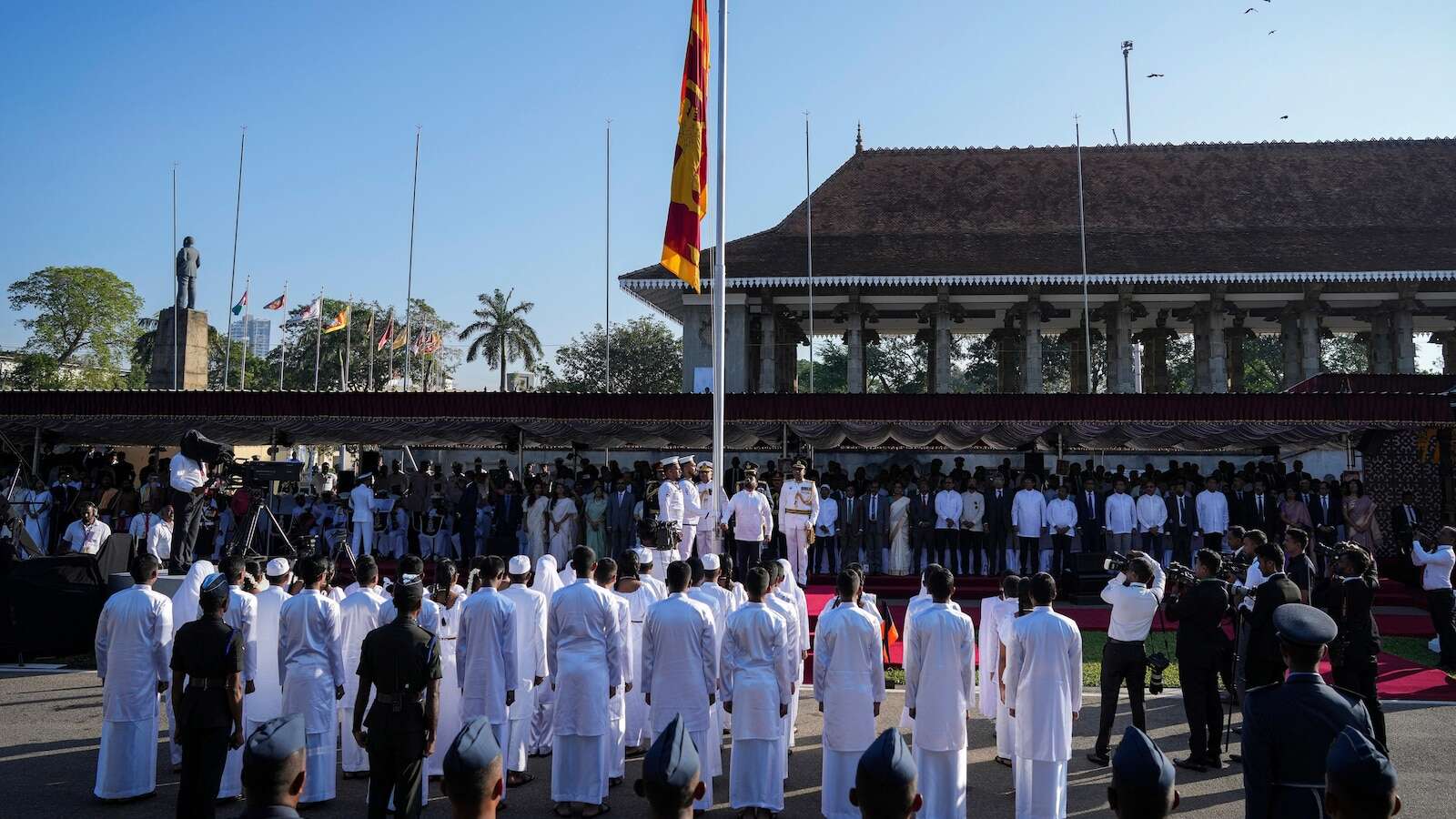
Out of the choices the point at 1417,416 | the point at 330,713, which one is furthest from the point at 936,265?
the point at 330,713

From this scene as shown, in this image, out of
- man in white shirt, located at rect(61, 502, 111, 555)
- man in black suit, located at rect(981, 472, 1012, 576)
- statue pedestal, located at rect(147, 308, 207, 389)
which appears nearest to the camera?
man in white shirt, located at rect(61, 502, 111, 555)

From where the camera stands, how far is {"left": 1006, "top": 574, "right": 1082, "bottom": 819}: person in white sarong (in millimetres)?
6836

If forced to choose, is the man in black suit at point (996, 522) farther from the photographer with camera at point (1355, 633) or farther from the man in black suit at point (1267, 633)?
the man in black suit at point (1267, 633)

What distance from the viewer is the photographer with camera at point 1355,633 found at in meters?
8.02

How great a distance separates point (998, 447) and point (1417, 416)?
7.10 meters

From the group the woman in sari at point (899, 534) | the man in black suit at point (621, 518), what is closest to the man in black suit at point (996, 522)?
the woman in sari at point (899, 534)

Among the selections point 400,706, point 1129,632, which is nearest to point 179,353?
point 400,706

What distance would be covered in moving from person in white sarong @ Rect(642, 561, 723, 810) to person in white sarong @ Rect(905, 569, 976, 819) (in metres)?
1.47

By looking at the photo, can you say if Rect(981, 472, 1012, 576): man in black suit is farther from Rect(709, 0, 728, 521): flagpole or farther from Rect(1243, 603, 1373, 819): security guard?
Rect(1243, 603, 1373, 819): security guard

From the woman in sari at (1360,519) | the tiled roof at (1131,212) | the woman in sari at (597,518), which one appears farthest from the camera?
the tiled roof at (1131,212)

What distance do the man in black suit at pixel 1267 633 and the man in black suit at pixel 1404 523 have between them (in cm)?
1077

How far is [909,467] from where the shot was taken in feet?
59.3

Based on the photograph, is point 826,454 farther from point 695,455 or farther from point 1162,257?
point 1162,257

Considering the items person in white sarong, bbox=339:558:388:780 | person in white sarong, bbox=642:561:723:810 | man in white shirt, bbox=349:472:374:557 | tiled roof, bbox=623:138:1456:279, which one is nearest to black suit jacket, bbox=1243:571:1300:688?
person in white sarong, bbox=642:561:723:810
